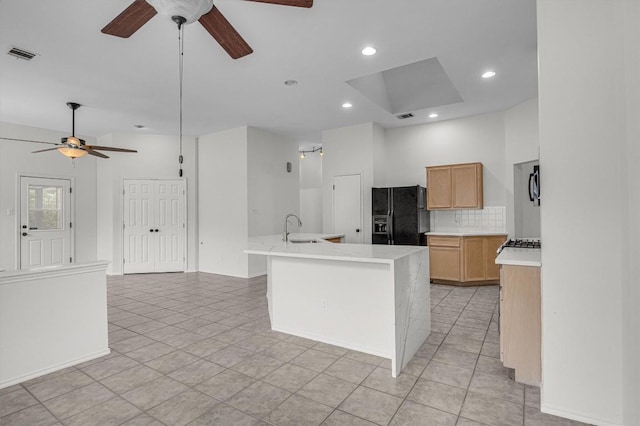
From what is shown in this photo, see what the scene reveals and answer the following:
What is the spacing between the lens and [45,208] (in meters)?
6.50

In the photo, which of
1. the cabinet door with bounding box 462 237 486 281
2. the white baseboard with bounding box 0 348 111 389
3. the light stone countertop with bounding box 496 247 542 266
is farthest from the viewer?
the cabinet door with bounding box 462 237 486 281

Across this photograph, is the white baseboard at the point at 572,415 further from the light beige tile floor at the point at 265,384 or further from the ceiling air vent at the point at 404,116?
the ceiling air vent at the point at 404,116

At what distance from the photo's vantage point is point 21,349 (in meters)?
2.61

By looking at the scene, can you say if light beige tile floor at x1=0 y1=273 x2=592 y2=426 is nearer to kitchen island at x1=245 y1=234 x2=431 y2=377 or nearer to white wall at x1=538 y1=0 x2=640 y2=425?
kitchen island at x1=245 y1=234 x2=431 y2=377

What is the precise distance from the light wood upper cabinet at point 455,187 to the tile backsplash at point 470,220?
25 cm

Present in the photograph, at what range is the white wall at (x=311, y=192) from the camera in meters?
9.95

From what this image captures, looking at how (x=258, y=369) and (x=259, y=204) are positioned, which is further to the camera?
(x=259, y=204)

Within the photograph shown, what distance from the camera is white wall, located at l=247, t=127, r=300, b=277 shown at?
264 inches

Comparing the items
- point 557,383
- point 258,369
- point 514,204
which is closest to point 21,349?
point 258,369

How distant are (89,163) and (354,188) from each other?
5.65 metres

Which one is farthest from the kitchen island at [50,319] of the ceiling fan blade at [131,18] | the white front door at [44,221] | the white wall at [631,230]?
the white front door at [44,221]

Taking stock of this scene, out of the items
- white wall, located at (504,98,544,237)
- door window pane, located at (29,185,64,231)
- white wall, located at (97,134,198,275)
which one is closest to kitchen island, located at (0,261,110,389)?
white wall, located at (97,134,198,275)

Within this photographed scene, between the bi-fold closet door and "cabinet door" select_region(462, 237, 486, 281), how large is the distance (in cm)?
574

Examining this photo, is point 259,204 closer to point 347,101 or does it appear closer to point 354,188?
point 354,188
